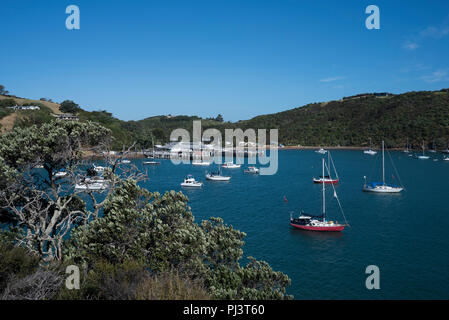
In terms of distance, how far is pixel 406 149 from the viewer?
379 ft

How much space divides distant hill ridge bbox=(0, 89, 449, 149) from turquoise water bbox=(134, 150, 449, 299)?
66.9m

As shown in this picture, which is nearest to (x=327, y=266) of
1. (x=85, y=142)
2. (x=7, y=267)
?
(x=85, y=142)

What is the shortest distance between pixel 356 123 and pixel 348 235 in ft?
448

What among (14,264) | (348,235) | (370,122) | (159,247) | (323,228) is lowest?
(348,235)

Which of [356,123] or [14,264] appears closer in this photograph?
[14,264]

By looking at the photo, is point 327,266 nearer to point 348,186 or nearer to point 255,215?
point 255,215

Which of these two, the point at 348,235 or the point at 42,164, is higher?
the point at 42,164

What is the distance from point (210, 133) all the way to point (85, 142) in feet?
502

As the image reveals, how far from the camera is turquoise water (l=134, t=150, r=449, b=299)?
19859mm

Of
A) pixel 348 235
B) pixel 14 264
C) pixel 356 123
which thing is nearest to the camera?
pixel 14 264

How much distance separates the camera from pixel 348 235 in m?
28.4

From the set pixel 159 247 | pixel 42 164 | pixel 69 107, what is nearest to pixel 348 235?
pixel 159 247

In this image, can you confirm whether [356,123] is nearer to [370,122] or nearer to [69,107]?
[370,122]

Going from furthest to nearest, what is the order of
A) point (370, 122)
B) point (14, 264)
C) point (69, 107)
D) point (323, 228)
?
point (370, 122), point (69, 107), point (323, 228), point (14, 264)
